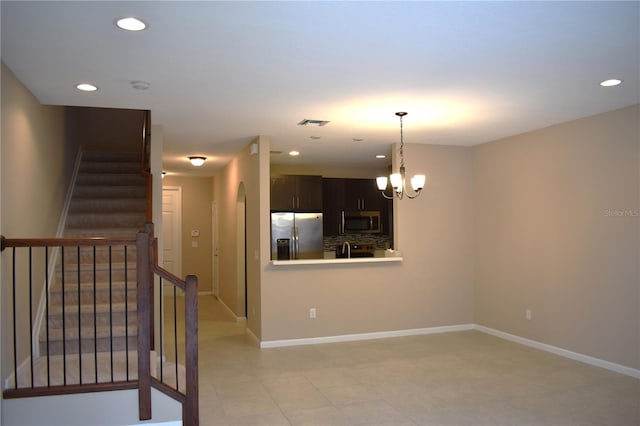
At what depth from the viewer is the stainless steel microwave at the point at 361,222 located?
8.52 metres

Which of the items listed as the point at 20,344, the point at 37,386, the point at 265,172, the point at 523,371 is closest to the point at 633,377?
the point at 523,371

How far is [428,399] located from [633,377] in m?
2.04

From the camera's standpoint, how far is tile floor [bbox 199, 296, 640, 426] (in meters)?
3.66

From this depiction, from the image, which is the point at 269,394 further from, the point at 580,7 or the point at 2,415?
the point at 580,7

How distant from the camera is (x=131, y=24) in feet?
8.87

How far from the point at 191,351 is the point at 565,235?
13.4 feet

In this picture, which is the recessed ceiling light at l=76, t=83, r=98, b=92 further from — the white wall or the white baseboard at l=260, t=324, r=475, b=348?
the white baseboard at l=260, t=324, r=475, b=348

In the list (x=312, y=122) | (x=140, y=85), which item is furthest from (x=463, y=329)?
(x=140, y=85)

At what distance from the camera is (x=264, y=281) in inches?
229

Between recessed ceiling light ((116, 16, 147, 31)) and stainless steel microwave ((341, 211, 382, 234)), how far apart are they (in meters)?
6.00

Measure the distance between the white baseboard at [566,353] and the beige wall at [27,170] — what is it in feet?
16.7

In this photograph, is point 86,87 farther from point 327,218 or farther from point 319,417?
point 327,218

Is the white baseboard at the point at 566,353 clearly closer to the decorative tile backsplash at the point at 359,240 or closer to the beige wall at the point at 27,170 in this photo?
the decorative tile backsplash at the point at 359,240

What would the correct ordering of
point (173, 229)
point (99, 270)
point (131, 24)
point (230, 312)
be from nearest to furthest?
point (131, 24), point (99, 270), point (230, 312), point (173, 229)
